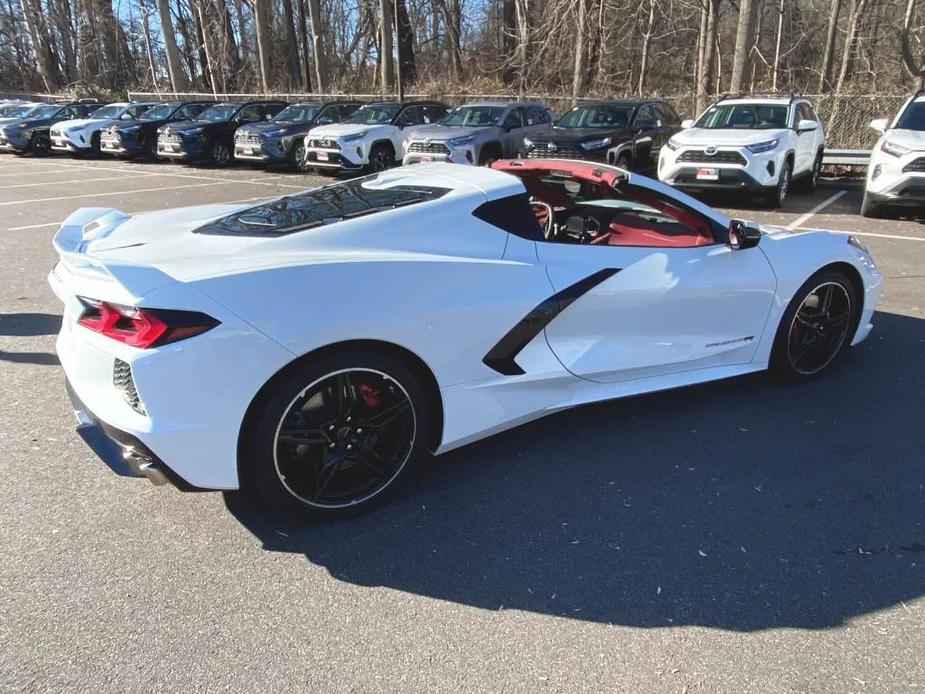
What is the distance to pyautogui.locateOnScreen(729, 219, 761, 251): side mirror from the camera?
3762 mm

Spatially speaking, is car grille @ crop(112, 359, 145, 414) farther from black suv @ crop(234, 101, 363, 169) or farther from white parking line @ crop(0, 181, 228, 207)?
black suv @ crop(234, 101, 363, 169)

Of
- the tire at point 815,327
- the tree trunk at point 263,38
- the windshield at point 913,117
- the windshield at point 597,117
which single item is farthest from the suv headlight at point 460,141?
the tree trunk at point 263,38

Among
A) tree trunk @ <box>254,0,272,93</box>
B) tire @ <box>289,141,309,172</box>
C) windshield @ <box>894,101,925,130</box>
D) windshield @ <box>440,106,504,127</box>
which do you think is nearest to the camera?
windshield @ <box>894,101,925,130</box>

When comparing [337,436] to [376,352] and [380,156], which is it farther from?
[380,156]

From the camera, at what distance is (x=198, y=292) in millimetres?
2514

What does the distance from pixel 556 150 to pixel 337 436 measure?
10113 millimetres

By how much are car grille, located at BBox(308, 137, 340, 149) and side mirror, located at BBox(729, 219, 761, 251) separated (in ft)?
39.0

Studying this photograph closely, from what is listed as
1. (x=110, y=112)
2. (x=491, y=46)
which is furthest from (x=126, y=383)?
(x=491, y=46)

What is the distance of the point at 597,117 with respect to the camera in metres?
13.2

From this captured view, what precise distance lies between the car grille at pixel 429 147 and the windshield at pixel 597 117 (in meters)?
2.34

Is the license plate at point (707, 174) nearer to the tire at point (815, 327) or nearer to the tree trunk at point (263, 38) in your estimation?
the tire at point (815, 327)

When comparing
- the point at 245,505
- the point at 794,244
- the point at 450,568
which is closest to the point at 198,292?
the point at 245,505

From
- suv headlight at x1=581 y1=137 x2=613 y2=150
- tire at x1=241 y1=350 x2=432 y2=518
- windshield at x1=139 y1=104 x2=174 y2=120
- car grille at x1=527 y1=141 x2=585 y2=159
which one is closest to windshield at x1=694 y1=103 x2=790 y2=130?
suv headlight at x1=581 y1=137 x2=613 y2=150

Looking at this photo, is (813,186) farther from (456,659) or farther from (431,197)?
(456,659)
